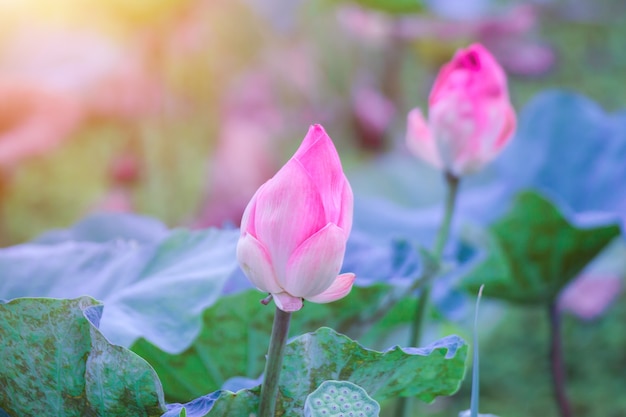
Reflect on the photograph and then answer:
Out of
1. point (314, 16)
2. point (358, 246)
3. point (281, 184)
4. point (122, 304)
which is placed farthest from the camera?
point (314, 16)

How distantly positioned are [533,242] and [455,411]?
583mm

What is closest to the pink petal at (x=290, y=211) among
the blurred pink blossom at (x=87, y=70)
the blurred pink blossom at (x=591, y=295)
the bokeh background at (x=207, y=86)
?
the bokeh background at (x=207, y=86)

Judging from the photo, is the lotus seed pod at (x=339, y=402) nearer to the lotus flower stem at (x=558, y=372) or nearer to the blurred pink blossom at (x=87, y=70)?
the lotus flower stem at (x=558, y=372)

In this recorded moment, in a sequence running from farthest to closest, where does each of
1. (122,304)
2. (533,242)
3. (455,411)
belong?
(455,411) → (533,242) → (122,304)

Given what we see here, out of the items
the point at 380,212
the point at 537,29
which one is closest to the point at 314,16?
the point at 537,29

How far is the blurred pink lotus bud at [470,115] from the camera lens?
60cm

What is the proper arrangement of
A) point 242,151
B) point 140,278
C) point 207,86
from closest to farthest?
1. point 140,278
2. point 242,151
3. point 207,86

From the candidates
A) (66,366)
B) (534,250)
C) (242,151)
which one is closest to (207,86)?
(242,151)

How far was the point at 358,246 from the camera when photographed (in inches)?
29.1

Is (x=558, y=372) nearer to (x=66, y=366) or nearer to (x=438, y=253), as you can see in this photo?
(x=438, y=253)

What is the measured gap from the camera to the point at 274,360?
36 cm

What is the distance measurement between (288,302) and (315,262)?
2 centimetres

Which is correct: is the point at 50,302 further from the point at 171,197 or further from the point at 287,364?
the point at 171,197

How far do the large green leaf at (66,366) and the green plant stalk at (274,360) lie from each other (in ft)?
0.17
